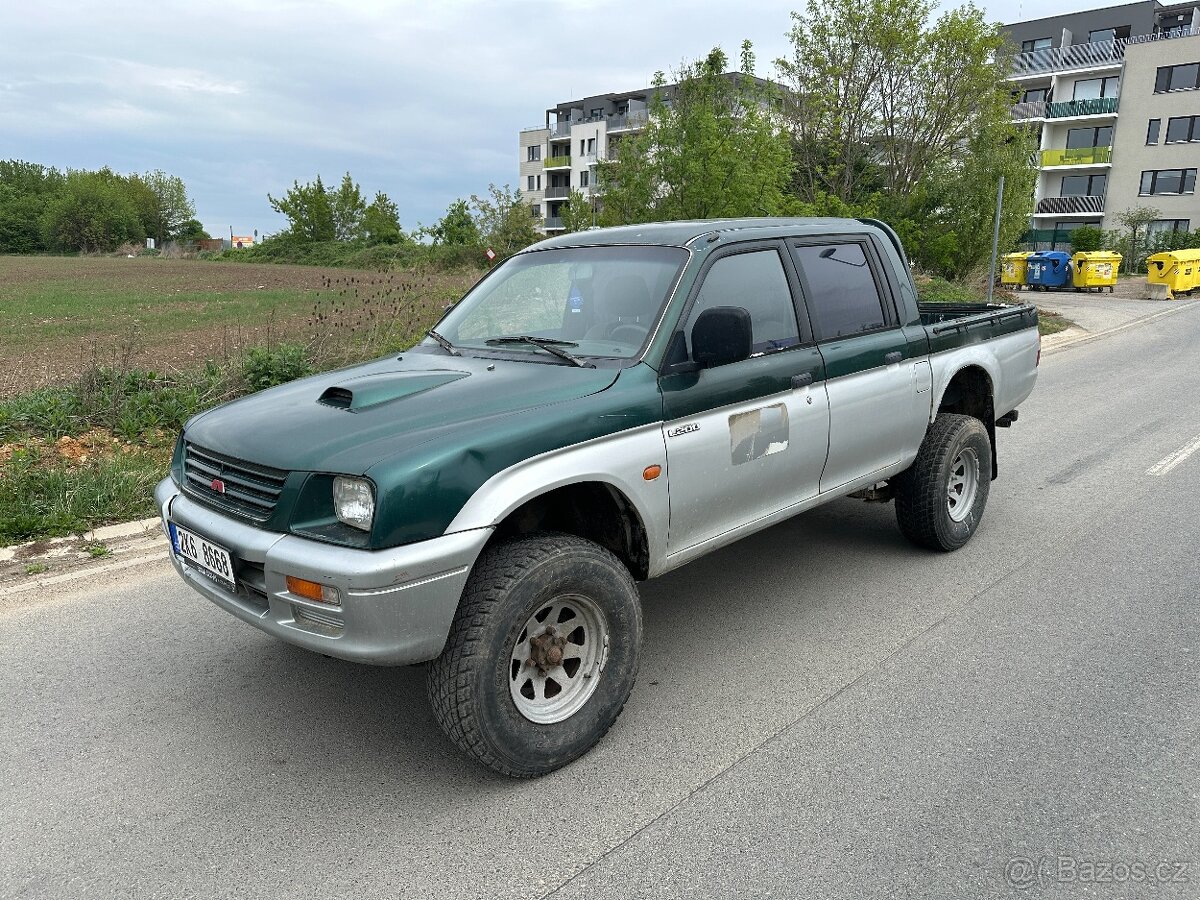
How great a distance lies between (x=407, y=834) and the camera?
9.25 feet

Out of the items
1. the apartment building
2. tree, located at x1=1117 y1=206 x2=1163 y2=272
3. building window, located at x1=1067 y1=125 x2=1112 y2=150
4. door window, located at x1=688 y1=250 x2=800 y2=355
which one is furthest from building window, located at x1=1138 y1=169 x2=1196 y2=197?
door window, located at x1=688 y1=250 x2=800 y2=355

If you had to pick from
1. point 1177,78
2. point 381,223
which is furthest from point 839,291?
point 381,223

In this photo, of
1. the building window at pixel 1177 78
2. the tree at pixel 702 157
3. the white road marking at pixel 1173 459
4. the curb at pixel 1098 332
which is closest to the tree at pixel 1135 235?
the building window at pixel 1177 78

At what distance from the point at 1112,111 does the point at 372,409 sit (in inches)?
2329

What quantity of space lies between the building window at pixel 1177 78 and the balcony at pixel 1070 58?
2.49m

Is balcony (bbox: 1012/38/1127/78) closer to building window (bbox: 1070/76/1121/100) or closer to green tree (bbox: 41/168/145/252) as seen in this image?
building window (bbox: 1070/76/1121/100)

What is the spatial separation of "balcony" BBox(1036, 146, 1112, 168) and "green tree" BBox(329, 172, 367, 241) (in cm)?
5320

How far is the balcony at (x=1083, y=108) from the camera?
50.2 meters

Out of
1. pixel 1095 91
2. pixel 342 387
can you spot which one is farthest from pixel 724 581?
pixel 1095 91

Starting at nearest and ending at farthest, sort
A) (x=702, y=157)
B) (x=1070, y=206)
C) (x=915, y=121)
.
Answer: (x=702, y=157) → (x=915, y=121) → (x=1070, y=206)

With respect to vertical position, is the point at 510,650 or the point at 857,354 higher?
the point at 857,354

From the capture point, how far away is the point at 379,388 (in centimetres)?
342

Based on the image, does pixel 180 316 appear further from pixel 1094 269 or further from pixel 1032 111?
pixel 1032 111

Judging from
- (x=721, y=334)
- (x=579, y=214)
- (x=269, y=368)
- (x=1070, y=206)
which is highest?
(x=1070, y=206)
